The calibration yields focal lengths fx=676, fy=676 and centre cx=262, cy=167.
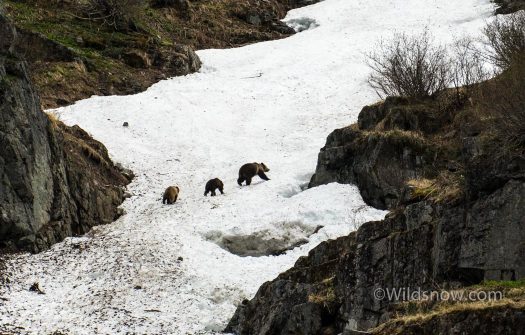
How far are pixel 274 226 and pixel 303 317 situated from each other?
26.5ft

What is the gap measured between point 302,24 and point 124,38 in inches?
558

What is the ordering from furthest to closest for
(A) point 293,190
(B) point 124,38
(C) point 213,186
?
(B) point 124,38 < (A) point 293,190 < (C) point 213,186

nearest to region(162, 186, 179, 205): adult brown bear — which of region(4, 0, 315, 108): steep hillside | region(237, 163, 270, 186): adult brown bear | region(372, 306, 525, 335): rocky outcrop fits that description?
region(237, 163, 270, 186): adult brown bear

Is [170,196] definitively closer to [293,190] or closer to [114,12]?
[293,190]

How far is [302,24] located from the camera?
47.1 metres

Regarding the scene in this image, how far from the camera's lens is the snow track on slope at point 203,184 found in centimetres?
1496

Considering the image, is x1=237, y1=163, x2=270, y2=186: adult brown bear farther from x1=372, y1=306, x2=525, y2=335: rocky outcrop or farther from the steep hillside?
x1=372, y1=306, x2=525, y2=335: rocky outcrop

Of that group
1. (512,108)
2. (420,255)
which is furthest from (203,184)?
(420,255)

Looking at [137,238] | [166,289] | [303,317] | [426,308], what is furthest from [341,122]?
[426,308]

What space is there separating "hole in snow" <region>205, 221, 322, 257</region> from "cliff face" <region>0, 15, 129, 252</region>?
150 inches

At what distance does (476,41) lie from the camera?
3547 cm

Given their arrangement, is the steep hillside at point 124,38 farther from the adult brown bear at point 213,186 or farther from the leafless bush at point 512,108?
the leafless bush at point 512,108

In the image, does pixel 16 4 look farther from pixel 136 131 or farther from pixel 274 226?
pixel 274 226

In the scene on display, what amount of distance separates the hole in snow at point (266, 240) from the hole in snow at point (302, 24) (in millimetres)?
28889
